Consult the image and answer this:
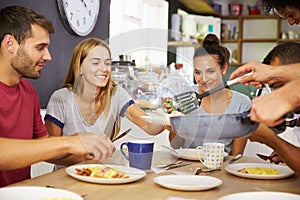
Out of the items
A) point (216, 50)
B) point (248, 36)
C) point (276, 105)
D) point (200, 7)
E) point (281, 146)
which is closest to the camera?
point (276, 105)

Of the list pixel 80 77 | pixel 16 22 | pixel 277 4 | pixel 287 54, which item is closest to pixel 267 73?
pixel 277 4

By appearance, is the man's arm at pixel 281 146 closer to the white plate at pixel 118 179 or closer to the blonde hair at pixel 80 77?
the white plate at pixel 118 179

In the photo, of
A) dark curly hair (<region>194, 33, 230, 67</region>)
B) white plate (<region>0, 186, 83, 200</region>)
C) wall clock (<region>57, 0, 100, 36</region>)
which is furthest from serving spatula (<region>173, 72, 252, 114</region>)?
wall clock (<region>57, 0, 100, 36</region>)

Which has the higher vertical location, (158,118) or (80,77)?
(80,77)

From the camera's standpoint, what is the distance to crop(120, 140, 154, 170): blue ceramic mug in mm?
1583

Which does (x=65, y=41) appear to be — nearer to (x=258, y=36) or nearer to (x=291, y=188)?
(x=291, y=188)

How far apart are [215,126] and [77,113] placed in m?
0.78

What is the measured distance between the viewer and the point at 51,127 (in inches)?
89.2

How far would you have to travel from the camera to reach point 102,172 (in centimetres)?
149

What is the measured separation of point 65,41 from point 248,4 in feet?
16.0

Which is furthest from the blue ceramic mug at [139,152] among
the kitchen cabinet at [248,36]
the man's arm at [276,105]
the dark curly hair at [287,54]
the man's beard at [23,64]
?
the kitchen cabinet at [248,36]

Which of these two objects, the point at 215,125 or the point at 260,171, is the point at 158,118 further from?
the point at 260,171

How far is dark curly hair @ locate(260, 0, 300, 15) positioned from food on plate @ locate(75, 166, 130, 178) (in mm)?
804

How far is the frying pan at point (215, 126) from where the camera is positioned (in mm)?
1219
